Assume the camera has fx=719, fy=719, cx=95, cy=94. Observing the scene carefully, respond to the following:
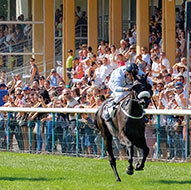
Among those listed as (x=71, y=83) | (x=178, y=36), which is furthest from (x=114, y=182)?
(x=178, y=36)

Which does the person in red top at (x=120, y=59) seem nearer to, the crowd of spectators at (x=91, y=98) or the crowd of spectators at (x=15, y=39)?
the crowd of spectators at (x=91, y=98)

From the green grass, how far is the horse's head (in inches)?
49.9

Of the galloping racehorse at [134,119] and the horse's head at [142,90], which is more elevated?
the horse's head at [142,90]

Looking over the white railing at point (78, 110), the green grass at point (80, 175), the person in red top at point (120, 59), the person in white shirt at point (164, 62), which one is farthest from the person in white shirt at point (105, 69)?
the green grass at point (80, 175)

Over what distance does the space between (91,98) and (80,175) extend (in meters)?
4.45

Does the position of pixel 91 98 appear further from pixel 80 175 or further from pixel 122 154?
pixel 80 175

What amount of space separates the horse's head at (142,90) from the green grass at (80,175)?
127 cm

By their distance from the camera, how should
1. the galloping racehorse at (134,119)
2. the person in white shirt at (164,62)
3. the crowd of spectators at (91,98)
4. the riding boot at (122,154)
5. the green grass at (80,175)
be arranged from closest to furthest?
the green grass at (80,175), the galloping racehorse at (134,119), the crowd of spectators at (91,98), the riding boot at (122,154), the person in white shirt at (164,62)

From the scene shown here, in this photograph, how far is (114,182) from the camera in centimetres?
1120

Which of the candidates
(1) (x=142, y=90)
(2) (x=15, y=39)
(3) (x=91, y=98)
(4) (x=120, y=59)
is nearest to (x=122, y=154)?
(3) (x=91, y=98)

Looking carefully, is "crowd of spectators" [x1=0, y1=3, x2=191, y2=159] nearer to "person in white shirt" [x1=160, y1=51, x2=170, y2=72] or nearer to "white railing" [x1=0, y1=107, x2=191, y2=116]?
"person in white shirt" [x1=160, y1=51, x2=170, y2=72]

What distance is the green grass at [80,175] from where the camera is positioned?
425 inches

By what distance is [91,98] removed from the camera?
16516 mm

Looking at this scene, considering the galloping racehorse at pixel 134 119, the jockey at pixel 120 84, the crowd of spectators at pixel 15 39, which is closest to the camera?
the galloping racehorse at pixel 134 119
